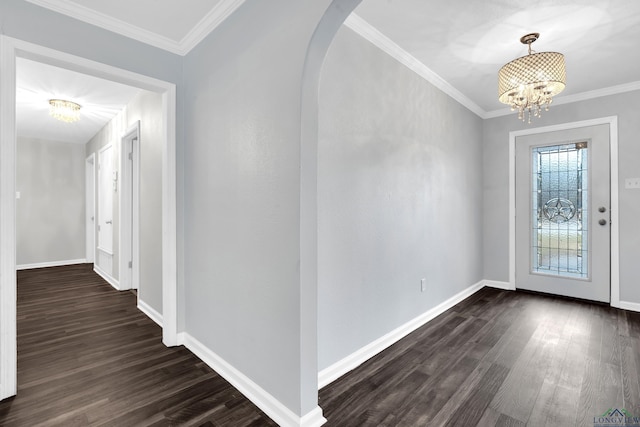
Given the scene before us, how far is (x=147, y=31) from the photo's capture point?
2248 millimetres

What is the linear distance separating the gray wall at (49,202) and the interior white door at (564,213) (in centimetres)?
821

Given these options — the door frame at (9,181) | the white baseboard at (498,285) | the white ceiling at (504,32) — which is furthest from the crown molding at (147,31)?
the white baseboard at (498,285)

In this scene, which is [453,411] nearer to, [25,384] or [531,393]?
[531,393]

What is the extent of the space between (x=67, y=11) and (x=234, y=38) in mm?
1126

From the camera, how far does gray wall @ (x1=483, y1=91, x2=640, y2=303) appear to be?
11.0 ft

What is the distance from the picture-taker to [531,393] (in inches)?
72.7

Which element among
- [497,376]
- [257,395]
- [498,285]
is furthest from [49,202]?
[498,285]

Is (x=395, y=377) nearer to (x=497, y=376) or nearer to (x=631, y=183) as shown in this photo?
(x=497, y=376)

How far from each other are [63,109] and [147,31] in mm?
2529

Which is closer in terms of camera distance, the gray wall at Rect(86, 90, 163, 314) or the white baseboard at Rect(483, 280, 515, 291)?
the gray wall at Rect(86, 90, 163, 314)

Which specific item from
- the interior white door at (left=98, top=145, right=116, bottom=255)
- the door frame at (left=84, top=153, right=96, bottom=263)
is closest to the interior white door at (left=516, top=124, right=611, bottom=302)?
the interior white door at (left=98, top=145, right=116, bottom=255)

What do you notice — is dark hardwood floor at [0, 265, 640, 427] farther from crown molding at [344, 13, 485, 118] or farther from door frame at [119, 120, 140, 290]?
crown molding at [344, 13, 485, 118]

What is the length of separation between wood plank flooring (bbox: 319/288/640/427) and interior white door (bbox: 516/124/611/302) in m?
0.74

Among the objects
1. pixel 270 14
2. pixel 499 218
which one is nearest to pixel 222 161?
pixel 270 14
